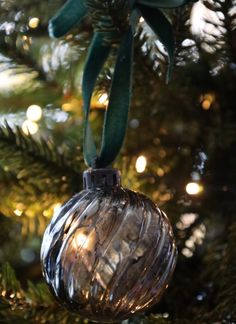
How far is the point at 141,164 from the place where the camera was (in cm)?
53

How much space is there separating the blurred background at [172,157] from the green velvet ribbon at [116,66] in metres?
0.10

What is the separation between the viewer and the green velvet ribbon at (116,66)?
1.17ft

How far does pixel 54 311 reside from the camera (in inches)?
18.3

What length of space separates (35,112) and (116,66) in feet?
0.94

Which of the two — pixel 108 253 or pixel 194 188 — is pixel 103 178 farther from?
pixel 194 188

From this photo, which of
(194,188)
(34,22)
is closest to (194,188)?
(194,188)

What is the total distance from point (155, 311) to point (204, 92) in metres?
0.20

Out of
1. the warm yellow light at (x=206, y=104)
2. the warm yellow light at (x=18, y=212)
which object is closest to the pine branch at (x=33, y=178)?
the warm yellow light at (x=18, y=212)

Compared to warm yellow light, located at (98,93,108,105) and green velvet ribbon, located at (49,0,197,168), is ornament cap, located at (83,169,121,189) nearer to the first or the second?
green velvet ribbon, located at (49,0,197,168)

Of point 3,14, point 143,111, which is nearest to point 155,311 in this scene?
point 143,111

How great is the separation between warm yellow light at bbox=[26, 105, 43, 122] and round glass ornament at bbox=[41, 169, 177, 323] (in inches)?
11.3

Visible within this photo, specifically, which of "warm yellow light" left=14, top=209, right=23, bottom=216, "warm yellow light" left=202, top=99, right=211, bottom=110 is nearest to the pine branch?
"warm yellow light" left=14, top=209, right=23, bottom=216

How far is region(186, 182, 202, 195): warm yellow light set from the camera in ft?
1.68

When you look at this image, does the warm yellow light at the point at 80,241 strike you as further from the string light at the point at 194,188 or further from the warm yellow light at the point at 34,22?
the warm yellow light at the point at 34,22
